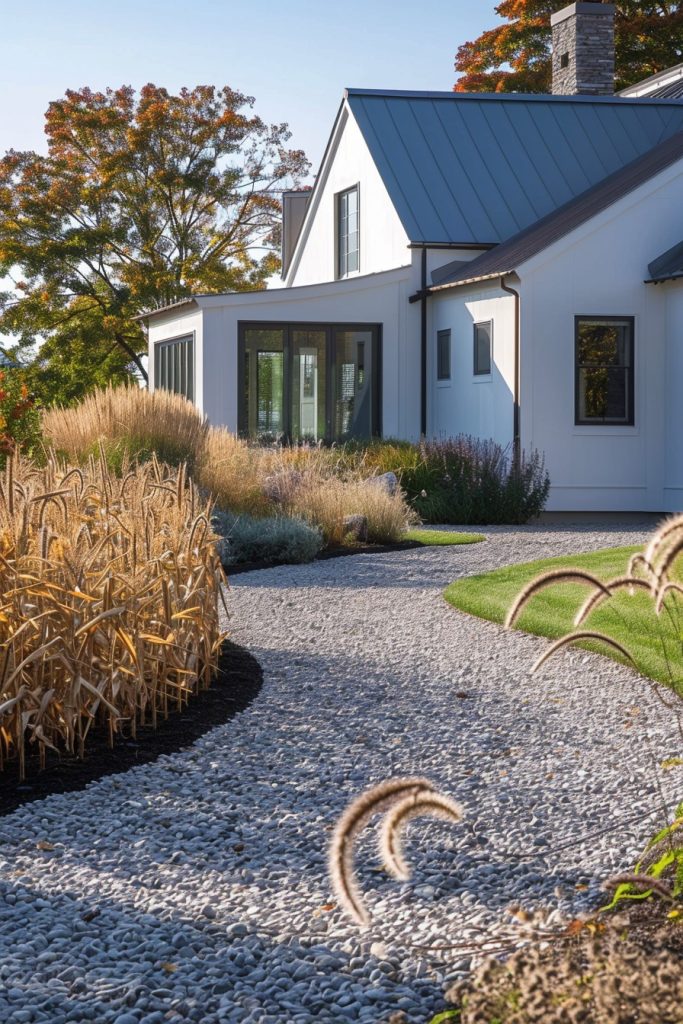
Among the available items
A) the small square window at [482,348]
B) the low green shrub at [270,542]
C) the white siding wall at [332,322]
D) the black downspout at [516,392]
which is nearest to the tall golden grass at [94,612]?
the low green shrub at [270,542]

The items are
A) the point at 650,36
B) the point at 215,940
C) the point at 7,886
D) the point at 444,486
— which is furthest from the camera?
the point at 650,36

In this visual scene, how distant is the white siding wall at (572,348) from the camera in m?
16.8

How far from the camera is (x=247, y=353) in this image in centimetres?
1952

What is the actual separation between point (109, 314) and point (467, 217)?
46.4 feet

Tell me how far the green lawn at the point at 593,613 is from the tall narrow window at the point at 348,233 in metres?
12.2

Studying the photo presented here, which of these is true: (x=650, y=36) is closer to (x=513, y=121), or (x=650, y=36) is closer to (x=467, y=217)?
(x=513, y=121)

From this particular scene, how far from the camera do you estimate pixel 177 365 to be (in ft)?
71.3

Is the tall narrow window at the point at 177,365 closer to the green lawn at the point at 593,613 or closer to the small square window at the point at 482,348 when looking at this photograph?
the small square window at the point at 482,348

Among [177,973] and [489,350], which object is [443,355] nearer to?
[489,350]

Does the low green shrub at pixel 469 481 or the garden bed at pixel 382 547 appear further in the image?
the low green shrub at pixel 469 481

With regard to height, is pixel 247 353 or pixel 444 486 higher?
pixel 247 353

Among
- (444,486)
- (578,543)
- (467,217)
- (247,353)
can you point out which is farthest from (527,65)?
(578,543)

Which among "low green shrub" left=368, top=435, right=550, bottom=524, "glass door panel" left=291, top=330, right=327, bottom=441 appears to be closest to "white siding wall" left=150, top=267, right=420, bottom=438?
"glass door panel" left=291, top=330, right=327, bottom=441

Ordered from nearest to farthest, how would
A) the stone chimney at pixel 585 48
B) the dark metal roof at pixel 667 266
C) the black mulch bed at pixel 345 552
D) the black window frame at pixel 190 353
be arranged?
1. the black mulch bed at pixel 345 552
2. the dark metal roof at pixel 667 266
3. the black window frame at pixel 190 353
4. the stone chimney at pixel 585 48
